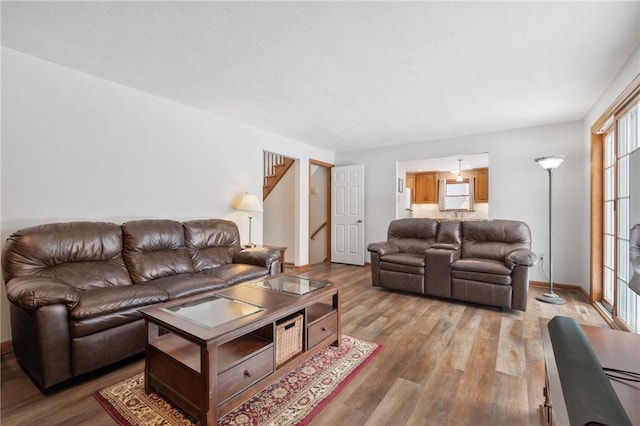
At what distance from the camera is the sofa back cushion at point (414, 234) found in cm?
432

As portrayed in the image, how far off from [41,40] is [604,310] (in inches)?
229

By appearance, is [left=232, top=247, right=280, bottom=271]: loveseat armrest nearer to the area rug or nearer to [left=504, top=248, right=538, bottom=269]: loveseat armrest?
the area rug

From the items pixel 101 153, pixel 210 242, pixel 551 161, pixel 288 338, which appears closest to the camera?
pixel 288 338

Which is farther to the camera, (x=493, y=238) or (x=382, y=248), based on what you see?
(x=382, y=248)

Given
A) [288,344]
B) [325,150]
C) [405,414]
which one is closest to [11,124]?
[288,344]

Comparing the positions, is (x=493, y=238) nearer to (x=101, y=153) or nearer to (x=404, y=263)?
(x=404, y=263)

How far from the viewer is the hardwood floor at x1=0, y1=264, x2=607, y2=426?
5.22 feet

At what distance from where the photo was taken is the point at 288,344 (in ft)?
6.24

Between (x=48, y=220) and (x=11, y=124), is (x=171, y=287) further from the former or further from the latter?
(x=11, y=124)

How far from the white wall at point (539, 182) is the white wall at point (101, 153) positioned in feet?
12.7


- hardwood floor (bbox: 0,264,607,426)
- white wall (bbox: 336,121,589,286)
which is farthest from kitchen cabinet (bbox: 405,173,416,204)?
hardwood floor (bbox: 0,264,607,426)

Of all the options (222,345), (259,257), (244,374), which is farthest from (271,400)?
(259,257)

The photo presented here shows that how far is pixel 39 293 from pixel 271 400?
5.02ft

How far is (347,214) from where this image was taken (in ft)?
20.0
